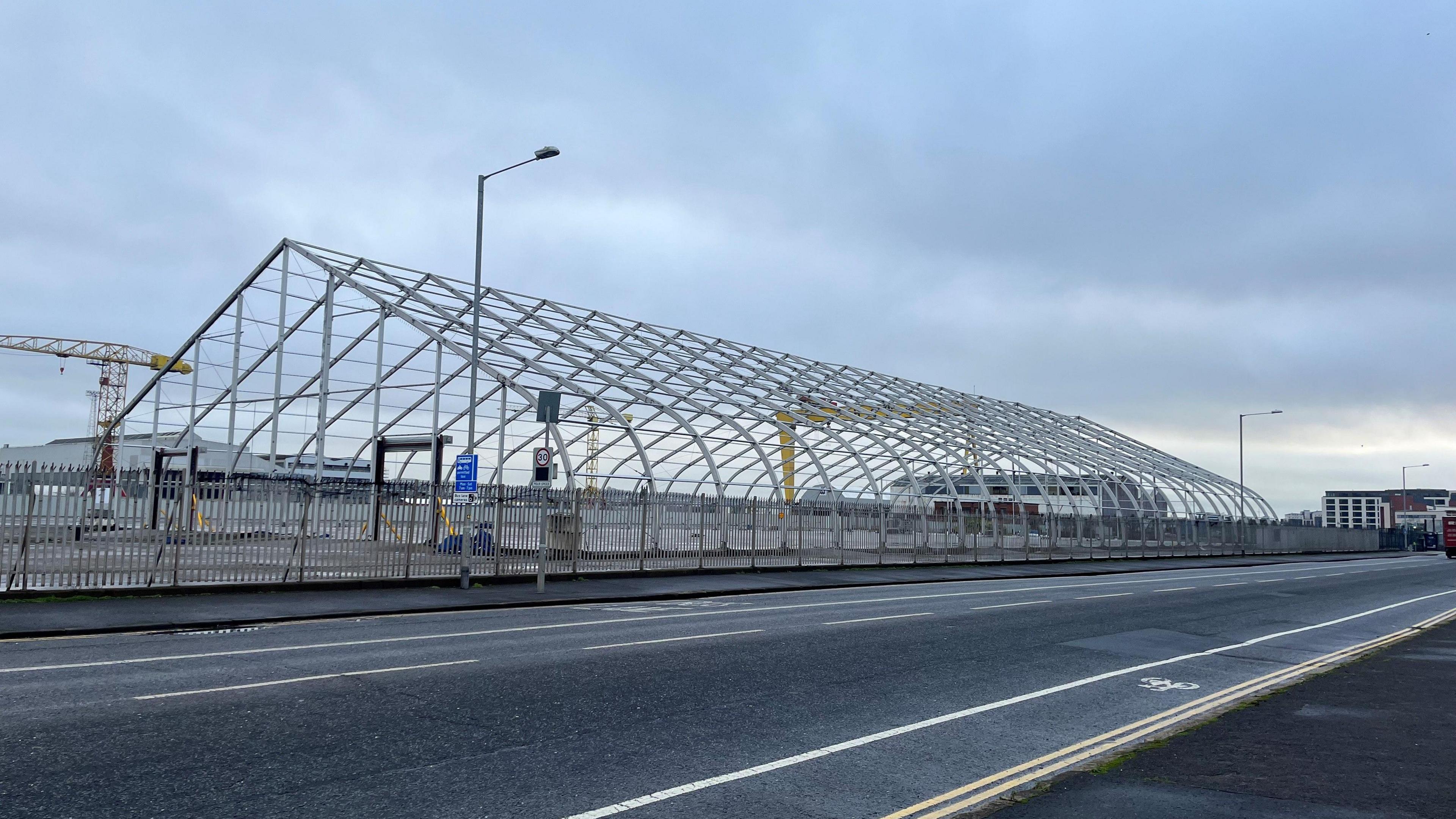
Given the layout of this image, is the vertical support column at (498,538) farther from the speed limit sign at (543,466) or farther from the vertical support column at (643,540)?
the vertical support column at (643,540)

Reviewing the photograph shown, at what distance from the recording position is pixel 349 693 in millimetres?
9016

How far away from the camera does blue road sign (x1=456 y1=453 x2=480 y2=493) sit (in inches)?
886

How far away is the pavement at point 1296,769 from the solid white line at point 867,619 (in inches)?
280

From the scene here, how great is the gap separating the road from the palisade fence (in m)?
4.17

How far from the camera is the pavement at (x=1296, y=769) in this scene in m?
6.22

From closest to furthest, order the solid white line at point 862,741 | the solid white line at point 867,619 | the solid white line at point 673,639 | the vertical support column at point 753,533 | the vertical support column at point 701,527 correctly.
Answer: the solid white line at point 862,741, the solid white line at point 673,639, the solid white line at point 867,619, the vertical support column at point 701,527, the vertical support column at point 753,533

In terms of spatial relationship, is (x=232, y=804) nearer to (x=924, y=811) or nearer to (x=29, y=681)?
(x=924, y=811)

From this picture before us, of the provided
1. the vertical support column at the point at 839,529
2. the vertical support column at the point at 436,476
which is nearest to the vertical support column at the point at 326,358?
the vertical support column at the point at 436,476

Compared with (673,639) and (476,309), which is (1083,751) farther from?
(476,309)

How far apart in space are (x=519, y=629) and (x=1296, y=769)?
1054cm

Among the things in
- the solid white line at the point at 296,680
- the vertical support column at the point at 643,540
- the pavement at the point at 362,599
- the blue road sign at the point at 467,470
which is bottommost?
the pavement at the point at 362,599

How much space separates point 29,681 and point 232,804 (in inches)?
213

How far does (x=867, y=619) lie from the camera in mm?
17047

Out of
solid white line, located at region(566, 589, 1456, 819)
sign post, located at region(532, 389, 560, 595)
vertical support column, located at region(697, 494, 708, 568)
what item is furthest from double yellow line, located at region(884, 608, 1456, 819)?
vertical support column, located at region(697, 494, 708, 568)
